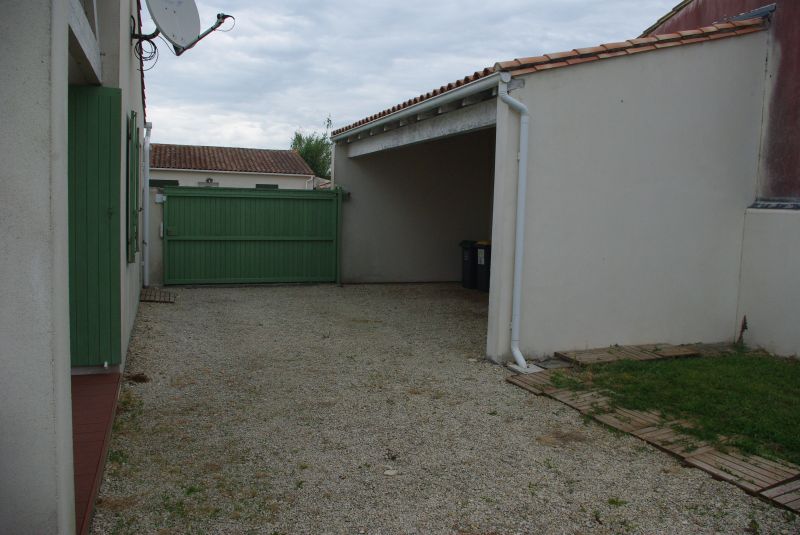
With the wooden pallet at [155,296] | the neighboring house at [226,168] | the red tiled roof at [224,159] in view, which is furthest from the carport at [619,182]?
the red tiled roof at [224,159]

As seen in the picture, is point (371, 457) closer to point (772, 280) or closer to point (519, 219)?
point (519, 219)

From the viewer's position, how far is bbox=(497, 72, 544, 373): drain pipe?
20.5 feet

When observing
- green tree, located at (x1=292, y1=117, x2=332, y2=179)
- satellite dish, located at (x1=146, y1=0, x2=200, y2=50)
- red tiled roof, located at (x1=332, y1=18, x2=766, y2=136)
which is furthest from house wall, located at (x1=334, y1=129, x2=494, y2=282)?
green tree, located at (x1=292, y1=117, x2=332, y2=179)

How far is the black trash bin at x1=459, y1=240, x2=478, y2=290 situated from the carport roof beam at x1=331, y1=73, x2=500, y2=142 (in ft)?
9.97

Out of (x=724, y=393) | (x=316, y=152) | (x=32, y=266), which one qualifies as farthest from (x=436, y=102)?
(x=316, y=152)

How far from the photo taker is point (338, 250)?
12.7 meters

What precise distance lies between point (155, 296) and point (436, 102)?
572cm

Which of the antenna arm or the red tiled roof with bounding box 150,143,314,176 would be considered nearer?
the antenna arm

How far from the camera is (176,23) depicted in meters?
6.37

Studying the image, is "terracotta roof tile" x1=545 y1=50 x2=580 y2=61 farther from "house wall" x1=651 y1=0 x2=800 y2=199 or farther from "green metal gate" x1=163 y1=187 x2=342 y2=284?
"green metal gate" x1=163 y1=187 x2=342 y2=284

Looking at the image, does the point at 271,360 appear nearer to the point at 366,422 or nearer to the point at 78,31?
the point at 366,422

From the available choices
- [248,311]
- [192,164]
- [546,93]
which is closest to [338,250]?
[248,311]

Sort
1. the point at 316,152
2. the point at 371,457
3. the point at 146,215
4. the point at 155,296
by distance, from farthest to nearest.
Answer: the point at 316,152, the point at 146,215, the point at 155,296, the point at 371,457

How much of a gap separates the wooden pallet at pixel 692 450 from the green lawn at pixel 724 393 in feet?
0.45
